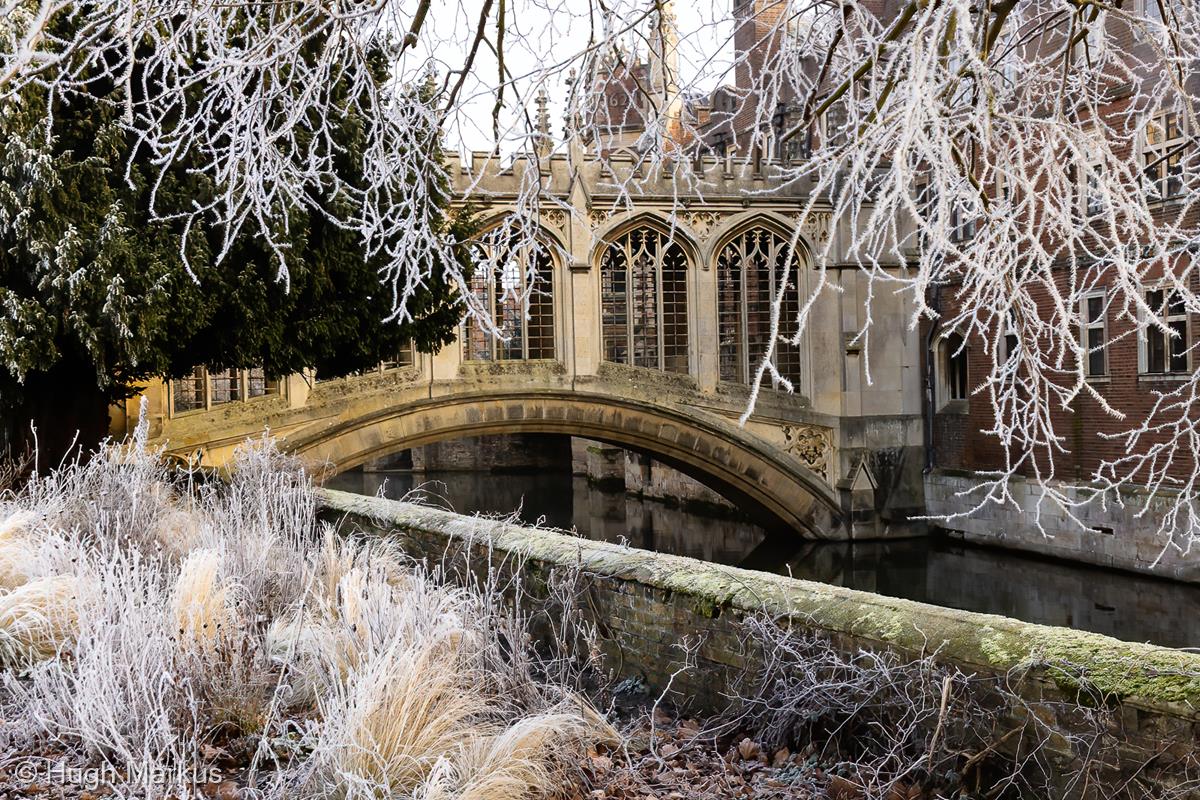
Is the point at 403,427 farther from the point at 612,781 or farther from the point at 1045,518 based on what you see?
the point at 612,781

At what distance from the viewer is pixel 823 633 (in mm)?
4293

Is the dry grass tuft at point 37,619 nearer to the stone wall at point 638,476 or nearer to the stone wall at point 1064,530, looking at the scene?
the stone wall at point 1064,530

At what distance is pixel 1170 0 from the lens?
2.91 m

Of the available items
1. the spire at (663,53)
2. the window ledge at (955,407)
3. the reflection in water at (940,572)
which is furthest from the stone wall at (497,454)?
the spire at (663,53)

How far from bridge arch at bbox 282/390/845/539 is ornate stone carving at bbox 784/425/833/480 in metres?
0.18

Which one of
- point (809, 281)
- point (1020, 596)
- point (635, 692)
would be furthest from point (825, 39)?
point (809, 281)

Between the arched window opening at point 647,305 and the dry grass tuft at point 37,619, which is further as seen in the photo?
the arched window opening at point 647,305

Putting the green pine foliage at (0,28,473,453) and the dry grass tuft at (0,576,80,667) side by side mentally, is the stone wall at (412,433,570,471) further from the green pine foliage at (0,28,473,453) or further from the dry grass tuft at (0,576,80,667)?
the dry grass tuft at (0,576,80,667)

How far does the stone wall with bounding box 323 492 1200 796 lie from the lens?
3363 mm

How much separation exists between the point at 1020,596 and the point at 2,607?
39.3 ft

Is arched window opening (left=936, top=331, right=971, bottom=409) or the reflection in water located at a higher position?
arched window opening (left=936, top=331, right=971, bottom=409)

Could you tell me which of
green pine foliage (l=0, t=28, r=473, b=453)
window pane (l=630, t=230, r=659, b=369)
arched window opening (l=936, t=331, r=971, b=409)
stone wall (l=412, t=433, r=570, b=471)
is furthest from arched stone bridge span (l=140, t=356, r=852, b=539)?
stone wall (l=412, t=433, r=570, b=471)

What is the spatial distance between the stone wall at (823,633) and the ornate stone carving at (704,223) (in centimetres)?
960

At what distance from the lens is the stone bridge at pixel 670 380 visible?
46.9ft
